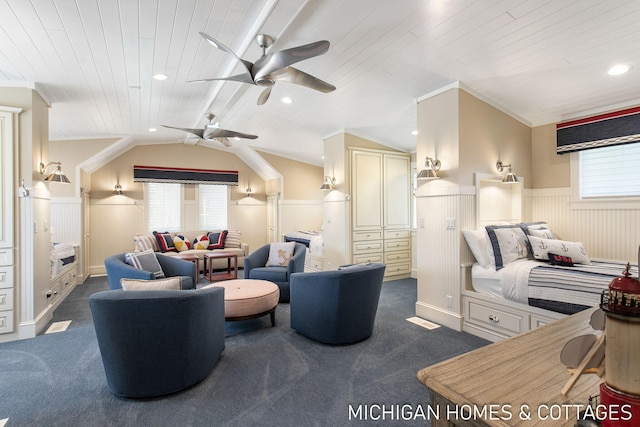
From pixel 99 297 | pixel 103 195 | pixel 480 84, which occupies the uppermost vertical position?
pixel 480 84

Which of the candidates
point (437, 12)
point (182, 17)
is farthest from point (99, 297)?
point (437, 12)

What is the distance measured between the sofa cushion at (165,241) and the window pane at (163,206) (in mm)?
475

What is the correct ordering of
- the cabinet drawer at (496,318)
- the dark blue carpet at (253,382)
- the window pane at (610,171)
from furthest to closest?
the window pane at (610,171)
the cabinet drawer at (496,318)
the dark blue carpet at (253,382)

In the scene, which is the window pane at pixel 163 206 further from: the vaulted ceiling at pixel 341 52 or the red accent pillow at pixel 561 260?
the red accent pillow at pixel 561 260

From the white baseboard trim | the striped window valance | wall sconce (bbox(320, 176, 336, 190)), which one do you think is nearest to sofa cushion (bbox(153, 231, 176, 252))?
the striped window valance

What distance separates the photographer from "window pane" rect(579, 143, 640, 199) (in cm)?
376

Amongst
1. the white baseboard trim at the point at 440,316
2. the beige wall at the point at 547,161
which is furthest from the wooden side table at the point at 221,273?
the beige wall at the point at 547,161

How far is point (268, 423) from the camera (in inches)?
82.0

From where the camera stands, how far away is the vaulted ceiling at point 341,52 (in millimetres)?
2447

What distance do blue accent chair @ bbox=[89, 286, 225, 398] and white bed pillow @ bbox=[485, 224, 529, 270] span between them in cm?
295

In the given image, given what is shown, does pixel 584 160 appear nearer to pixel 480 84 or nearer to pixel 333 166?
pixel 480 84

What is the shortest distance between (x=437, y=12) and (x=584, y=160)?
10.3 ft

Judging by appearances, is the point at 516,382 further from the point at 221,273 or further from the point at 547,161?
the point at 221,273

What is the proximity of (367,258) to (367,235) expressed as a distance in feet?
1.37
